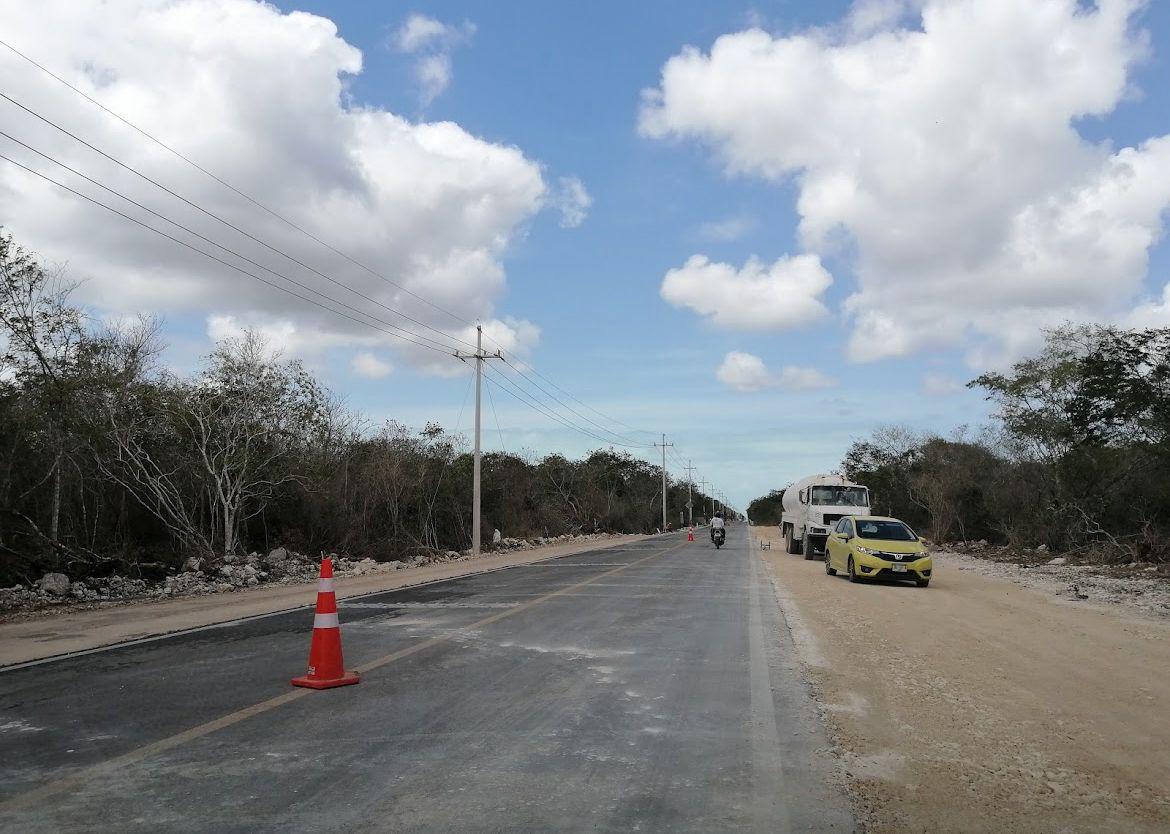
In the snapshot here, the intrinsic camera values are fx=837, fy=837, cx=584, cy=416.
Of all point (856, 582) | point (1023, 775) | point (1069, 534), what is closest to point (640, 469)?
point (1069, 534)

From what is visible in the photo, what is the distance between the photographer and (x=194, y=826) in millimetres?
4336

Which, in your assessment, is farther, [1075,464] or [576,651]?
[1075,464]

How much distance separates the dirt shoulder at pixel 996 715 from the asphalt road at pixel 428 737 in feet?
1.38

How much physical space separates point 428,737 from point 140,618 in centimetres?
964

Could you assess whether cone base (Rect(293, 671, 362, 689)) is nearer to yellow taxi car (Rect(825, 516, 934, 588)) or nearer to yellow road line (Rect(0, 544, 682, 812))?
yellow road line (Rect(0, 544, 682, 812))

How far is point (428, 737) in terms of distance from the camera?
6.04 meters

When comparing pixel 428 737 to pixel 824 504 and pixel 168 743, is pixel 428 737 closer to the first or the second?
pixel 168 743

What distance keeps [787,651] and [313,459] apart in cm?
2058

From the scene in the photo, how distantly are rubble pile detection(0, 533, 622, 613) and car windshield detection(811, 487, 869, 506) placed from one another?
14.7 metres

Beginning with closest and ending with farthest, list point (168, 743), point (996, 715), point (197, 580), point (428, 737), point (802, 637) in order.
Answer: point (168, 743), point (428, 737), point (996, 715), point (802, 637), point (197, 580)

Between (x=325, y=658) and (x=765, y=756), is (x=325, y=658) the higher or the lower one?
the higher one

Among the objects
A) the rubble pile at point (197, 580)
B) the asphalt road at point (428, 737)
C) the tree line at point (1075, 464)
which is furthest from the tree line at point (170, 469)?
the tree line at point (1075, 464)

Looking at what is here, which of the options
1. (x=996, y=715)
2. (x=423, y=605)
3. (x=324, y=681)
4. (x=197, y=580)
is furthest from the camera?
(x=197, y=580)

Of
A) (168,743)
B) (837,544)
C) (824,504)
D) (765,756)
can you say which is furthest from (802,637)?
(824,504)
